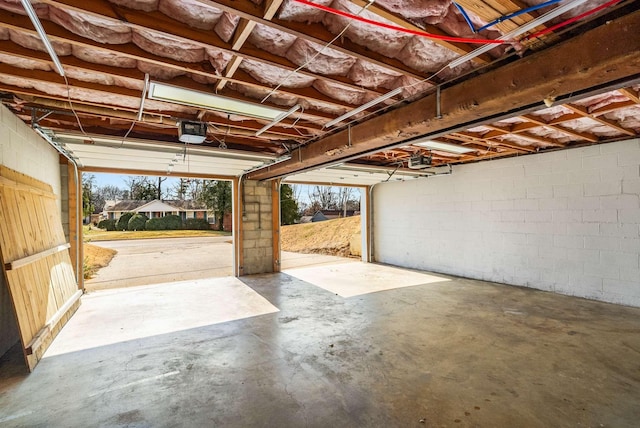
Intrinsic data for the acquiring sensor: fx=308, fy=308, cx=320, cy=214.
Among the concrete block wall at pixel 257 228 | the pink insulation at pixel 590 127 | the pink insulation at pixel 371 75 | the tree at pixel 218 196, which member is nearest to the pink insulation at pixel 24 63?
the pink insulation at pixel 371 75

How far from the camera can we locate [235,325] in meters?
3.76

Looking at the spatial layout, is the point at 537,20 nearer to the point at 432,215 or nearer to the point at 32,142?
the point at 32,142

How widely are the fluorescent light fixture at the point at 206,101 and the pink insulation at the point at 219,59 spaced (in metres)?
0.35

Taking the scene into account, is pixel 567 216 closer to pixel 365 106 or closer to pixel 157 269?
pixel 365 106

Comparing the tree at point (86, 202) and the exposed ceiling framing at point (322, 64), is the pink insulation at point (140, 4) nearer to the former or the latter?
the exposed ceiling framing at point (322, 64)

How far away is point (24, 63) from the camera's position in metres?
2.29

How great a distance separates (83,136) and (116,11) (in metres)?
2.54

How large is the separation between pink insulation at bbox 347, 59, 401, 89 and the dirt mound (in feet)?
27.4

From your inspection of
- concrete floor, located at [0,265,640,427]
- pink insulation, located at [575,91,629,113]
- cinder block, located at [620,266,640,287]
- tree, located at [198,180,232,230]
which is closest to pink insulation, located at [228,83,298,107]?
concrete floor, located at [0,265,640,427]

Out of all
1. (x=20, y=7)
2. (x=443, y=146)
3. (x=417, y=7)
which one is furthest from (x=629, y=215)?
(x=20, y=7)

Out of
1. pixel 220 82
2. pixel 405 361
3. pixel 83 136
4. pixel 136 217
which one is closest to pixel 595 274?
pixel 405 361

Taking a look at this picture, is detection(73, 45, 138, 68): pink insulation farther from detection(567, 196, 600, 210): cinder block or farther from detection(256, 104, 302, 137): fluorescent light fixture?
detection(567, 196, 600, 210): cinder block

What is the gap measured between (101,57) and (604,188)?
20.9ft

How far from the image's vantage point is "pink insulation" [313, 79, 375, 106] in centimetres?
274
